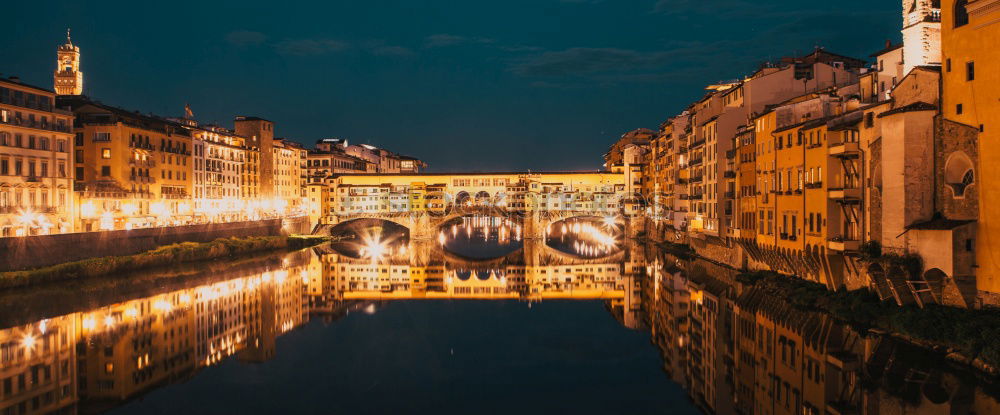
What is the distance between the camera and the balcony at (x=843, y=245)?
22141 millimetres

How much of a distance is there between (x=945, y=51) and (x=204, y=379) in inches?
774

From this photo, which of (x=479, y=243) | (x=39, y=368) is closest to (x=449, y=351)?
(x=39, y=368)

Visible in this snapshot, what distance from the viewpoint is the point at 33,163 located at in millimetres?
37281

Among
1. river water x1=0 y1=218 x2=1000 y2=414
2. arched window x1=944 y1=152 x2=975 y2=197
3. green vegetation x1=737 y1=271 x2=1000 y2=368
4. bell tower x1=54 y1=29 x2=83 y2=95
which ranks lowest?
river water x1=0 y1=218 x2=1000 y2=414

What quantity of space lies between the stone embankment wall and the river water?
193 cm

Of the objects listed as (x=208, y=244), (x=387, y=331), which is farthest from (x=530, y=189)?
(x=387, y=331)

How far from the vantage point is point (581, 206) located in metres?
67.3

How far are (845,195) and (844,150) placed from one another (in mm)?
1301

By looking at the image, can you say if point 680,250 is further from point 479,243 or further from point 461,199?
point 461,199

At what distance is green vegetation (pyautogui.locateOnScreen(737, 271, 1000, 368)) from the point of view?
15.5m

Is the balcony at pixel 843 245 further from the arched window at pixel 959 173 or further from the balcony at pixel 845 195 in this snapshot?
the arched window at pixel 959 173

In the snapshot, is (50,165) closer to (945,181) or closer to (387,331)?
(387,331)

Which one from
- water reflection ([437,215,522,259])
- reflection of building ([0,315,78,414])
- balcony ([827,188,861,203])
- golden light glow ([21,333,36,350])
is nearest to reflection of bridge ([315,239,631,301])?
water reflection ([437,215,522,259])

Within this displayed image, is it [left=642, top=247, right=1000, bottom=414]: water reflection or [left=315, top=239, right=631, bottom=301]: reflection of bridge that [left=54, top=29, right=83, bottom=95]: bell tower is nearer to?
[left=315, top=239, right=631, bottom=301]: reflection of bridge
